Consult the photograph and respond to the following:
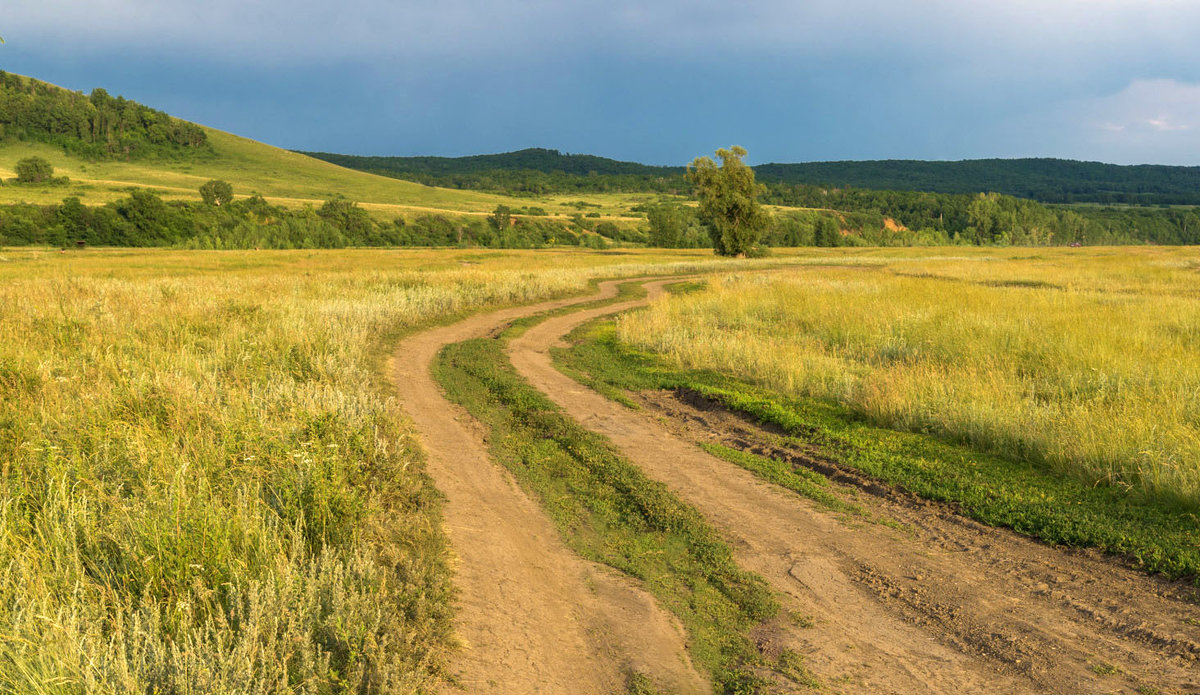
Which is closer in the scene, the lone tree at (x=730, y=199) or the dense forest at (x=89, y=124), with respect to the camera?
the lone tree at (x=730, y=199)

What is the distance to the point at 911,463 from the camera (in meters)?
7.73

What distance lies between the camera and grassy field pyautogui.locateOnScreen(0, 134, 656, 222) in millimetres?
125312

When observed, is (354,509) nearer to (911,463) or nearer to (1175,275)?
(911,463)

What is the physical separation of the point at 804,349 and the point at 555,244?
103 metres

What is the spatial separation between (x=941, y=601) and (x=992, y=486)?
9.14 ft

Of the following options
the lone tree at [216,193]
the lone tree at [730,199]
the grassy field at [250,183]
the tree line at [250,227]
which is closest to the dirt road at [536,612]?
the lone tree at [730,199]

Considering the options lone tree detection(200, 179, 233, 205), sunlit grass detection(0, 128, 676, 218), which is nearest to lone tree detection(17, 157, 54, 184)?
sunlit grass detection(0, 128, 676, 218)

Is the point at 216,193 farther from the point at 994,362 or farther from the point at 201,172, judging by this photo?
the point at 994,362

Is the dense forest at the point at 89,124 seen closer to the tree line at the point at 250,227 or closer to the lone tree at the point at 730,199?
the tree line at the point at 250,227

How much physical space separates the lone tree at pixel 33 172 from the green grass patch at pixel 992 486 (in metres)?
155

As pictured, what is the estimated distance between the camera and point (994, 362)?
37.6 feet

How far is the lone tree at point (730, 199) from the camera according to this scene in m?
57.7

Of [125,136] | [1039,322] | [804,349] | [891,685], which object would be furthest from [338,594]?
[125,136]

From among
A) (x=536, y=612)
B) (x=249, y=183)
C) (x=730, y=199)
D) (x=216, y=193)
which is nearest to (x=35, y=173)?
(x=216, y=193)
